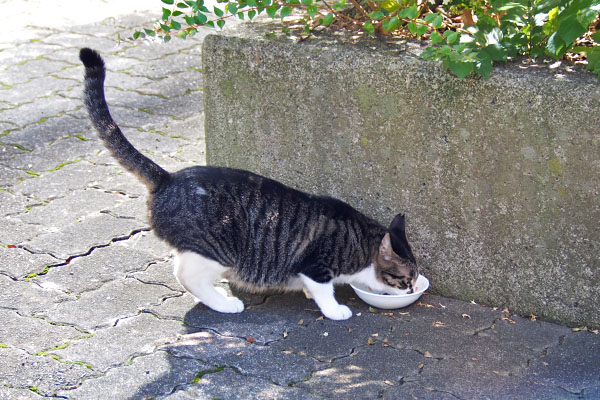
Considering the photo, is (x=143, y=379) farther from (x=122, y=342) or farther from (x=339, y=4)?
(x=339, y=4)

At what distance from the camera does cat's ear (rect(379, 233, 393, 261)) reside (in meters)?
3.58

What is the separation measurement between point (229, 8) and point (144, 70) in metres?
2.85

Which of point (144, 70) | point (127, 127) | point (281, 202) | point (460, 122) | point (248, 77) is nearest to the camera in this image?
point (460, 122)

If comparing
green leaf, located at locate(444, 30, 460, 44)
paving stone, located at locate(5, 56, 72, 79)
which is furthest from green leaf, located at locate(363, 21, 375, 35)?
paving stone, located at locate(5, 56, 72, 79)

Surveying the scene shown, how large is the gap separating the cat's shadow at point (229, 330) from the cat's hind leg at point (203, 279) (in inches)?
1.9

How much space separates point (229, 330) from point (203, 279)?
0.29m

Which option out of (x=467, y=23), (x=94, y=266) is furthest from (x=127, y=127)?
(x=467, y=23)

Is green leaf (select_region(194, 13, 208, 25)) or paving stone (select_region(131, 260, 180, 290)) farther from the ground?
green leaf (select_region(194, 13, 208, 25))

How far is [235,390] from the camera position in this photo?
3.03 metres

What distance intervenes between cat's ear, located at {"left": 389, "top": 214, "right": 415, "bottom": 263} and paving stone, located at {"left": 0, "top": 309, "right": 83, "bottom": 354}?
154 centimetres

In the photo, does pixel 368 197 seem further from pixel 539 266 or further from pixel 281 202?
pixel 539 266

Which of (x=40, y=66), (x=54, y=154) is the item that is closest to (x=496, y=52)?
(x=54, y=154)

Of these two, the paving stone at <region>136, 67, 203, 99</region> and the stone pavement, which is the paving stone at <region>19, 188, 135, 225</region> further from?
the paving stone at <region>136, 67, 203, 99</region>

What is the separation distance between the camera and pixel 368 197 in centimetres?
387
